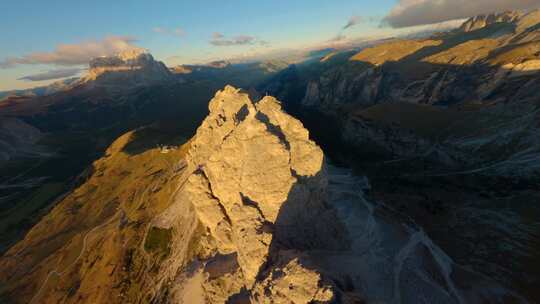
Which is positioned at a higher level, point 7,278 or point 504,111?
point 504,111

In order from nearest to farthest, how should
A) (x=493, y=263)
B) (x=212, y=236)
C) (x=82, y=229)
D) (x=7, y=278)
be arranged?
(x=493, y=263) → (x=212, y=236) → (x=7, y=278) → (x=82, y=229)

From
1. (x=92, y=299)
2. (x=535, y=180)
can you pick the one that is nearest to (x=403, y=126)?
(x=535, y=180)

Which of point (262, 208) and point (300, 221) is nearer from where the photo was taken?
point (262, 208)

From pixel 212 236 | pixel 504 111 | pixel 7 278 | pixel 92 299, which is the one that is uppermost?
pixel 504 111

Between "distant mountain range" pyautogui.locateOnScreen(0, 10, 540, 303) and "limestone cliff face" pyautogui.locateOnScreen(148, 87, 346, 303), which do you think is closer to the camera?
"limestone cliff face" pyautogui.locateOnScreen(148, 87, 346, 303)

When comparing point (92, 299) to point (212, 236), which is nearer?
point (212, 236)

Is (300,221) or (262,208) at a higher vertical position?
(262,208)

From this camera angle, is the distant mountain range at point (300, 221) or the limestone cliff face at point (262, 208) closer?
the limestone cliff face at point (262, 208)

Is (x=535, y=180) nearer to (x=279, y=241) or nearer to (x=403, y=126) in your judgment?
(x=403, y=126)
